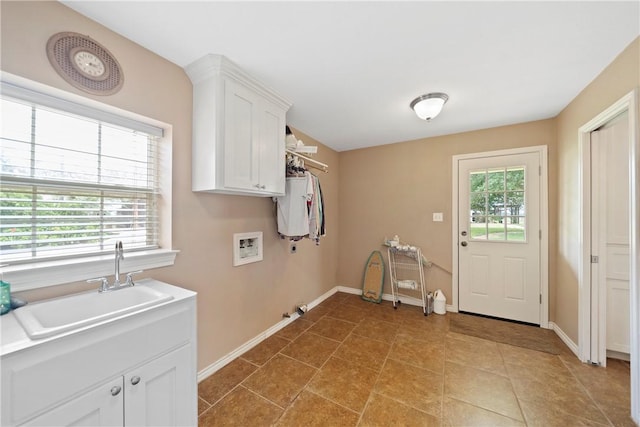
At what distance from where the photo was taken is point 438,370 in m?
1.97

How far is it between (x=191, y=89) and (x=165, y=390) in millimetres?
1932

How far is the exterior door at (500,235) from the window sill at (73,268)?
3.30 metres

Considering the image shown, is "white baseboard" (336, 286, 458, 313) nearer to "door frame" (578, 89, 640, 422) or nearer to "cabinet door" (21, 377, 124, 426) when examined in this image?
"door frame" (578, 89, 640, 422)

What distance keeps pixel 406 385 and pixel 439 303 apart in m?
1.54

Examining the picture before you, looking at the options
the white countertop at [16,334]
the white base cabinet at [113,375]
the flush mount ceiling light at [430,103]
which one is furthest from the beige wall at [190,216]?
the flush mount ceiling light at [430,103]

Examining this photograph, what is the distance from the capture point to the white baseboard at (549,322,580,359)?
215 centimetres

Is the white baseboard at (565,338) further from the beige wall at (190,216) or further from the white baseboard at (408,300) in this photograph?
the beige wall at (190,216)

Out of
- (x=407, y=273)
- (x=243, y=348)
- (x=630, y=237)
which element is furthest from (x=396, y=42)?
(x=407, y=273)

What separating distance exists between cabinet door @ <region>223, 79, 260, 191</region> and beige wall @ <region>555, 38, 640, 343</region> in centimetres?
261

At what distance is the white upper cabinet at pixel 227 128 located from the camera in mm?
1677

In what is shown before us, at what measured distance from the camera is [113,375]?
100 cm

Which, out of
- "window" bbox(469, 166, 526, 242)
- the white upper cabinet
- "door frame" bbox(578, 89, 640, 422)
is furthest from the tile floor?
the white upper cabinet

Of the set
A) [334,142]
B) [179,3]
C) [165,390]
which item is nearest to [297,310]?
[165,390]

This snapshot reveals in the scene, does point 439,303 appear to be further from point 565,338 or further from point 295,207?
point 295,207
